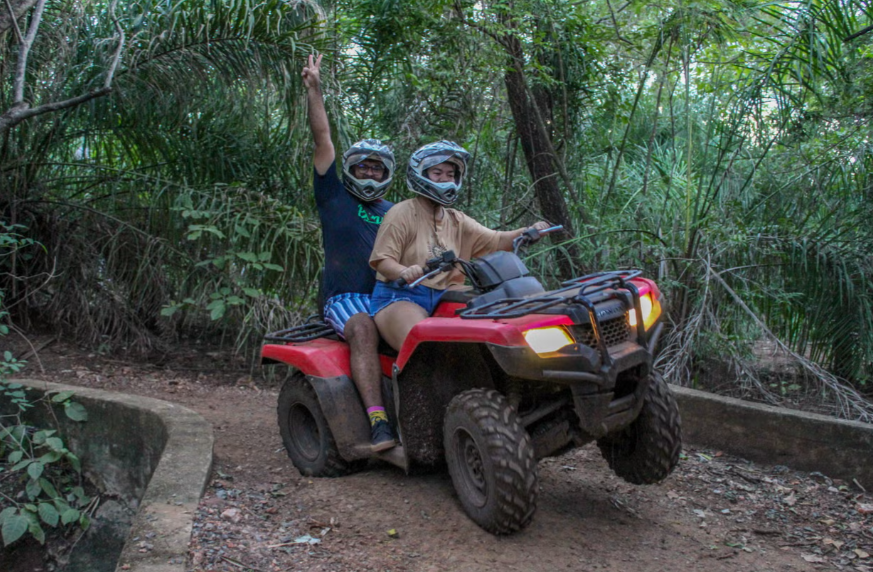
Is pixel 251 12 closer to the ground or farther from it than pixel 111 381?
farther from it

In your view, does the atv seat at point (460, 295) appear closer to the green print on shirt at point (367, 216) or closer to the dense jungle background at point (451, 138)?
the green print on shirt at point (367, 216)

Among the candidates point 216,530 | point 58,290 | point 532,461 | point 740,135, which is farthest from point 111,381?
point 740,135

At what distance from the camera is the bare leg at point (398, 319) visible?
4.25 metres

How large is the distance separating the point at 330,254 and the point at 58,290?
3.80 m

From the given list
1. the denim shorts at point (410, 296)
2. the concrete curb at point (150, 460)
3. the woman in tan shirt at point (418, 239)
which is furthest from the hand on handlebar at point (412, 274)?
the concrete curb at point (150, 460)

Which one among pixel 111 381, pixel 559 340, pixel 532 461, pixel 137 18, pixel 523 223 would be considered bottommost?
pixel 111 381

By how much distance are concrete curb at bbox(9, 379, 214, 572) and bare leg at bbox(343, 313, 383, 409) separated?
89 cm

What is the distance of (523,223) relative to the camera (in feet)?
26.9

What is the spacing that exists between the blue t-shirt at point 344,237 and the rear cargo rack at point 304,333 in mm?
190

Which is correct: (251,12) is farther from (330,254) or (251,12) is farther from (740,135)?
(740,135)

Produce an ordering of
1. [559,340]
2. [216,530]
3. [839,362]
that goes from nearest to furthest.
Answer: [559,340]
[216,530]
[839,362]


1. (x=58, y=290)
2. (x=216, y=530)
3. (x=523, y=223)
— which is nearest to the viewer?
(x=216, y=530)

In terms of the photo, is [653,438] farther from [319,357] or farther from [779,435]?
[319,357]

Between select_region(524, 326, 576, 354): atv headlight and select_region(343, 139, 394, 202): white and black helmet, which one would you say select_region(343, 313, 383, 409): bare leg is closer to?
select_region(343, 139, 394, 202): white and black helmet
